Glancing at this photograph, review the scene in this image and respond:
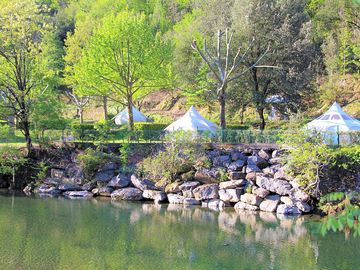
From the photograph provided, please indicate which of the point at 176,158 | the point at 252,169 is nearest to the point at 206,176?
the point at 176,158

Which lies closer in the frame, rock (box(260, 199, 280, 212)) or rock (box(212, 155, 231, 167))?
rock (box(260, 199, 280, 212))

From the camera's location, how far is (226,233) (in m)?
18.2

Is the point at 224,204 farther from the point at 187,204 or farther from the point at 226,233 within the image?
the point at 226,233

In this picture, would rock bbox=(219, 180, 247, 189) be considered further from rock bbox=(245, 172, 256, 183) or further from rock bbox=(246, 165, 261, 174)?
rock bbox=(246, 165, 261, 174)

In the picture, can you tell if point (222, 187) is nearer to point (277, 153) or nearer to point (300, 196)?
point (277, 153)

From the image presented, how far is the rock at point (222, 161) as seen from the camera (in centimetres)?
2461

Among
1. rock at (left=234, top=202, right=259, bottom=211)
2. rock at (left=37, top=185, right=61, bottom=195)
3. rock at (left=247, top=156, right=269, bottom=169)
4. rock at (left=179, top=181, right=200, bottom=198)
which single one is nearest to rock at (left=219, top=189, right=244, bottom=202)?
rock at (left=234, top=202, right=259, bottom=211)

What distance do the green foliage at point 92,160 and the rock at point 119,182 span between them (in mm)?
1379

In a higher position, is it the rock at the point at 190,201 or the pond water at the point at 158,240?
the rock at the point at 190,201

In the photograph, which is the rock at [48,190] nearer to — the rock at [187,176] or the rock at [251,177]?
the rock at [187,176]

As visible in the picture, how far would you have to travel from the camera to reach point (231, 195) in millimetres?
22797

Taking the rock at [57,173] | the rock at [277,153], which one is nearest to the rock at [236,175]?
the rock at [277,153]

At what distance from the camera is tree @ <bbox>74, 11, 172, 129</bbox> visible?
30.9 m

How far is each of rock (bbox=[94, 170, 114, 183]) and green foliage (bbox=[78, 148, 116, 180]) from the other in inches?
14.2
